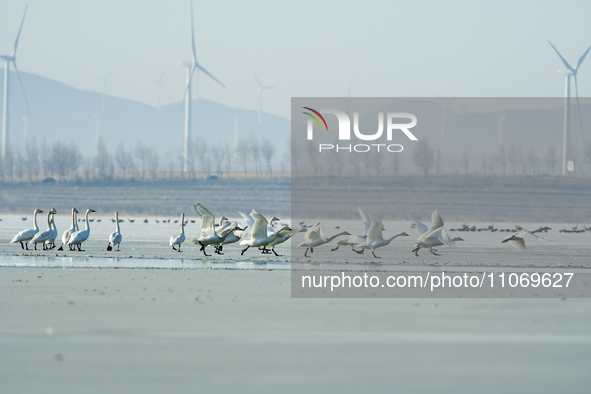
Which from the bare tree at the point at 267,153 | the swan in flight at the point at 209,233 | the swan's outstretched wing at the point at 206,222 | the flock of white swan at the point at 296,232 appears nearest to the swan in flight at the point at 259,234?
the flock of white swan at the point at 296,232

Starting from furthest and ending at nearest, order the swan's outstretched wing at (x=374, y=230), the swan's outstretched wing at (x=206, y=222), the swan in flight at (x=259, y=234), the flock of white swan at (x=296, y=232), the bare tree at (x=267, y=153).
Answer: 1. the bare tree at (x=267, y=153)
2. the swan's outstretched wing at (x=206, y=222)
3. the swan in flight at (x=259, y=234)
4. the flock of white swan at (x=296, y=232)
5. the swan's outstretched wing at (x=374, y=230)

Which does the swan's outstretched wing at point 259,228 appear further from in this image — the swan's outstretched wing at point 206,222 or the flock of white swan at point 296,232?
the swan's outstretched wing at point 206,222

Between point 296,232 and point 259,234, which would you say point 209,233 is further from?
point 296,232

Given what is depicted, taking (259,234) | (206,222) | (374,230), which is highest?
(206,222)

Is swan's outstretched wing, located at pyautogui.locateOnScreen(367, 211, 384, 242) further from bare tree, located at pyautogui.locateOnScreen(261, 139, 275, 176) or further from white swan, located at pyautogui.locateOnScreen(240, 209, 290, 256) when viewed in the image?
bare tree, located at pyautogui.locateOnScreen(261, 139, 275, 176)

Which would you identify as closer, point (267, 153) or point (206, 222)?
point (206, 222)

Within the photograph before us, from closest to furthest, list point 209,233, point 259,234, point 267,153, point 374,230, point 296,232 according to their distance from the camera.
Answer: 1. point 374,230
2. point 259,234
3. point 296,232
4. point 209,233
5. point 267,153

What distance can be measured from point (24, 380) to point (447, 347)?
16.9ft

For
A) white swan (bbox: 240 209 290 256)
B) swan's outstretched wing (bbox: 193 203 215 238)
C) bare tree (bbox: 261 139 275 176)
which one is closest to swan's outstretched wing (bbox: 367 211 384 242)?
white swan (bbox: 240 209 290 256)

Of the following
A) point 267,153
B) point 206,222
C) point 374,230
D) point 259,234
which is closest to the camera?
point 374,230

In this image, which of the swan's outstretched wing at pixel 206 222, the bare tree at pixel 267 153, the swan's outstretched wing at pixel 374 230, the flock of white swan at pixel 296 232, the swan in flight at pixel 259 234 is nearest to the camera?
the swan's outstretched wing at pixel 374 230

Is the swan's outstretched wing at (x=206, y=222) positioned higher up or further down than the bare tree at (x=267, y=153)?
A: further down

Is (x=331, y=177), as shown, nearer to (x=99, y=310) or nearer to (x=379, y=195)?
(x=379, y=195)

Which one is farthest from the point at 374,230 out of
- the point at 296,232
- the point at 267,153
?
the point at 267,153
